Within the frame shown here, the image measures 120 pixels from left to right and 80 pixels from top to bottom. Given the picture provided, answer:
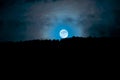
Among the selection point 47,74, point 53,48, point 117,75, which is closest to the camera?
point 117,75

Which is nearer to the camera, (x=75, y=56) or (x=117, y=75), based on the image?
(x=117, y=75)

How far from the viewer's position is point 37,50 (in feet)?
14.6

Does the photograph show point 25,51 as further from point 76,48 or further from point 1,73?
point 76,48

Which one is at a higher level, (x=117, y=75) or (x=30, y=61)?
(x=30, y=61)

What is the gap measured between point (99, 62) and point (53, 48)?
116cm

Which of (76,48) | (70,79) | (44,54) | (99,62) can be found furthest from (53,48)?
(99,62)

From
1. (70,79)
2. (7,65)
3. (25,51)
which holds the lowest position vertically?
(70,79)

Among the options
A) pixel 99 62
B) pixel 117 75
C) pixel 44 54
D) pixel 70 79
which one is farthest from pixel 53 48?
pixel 117 75

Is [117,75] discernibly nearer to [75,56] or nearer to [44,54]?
[75,56]

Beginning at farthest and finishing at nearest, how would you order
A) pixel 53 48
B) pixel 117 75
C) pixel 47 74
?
pixel 53 48 → pixel 47 74 → pixel 117 75

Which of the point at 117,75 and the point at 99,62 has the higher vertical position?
the point at 99,62

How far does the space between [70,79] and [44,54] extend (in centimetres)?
86

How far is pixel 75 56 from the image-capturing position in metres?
4.11

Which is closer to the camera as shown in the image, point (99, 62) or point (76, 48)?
point (99, 62)
